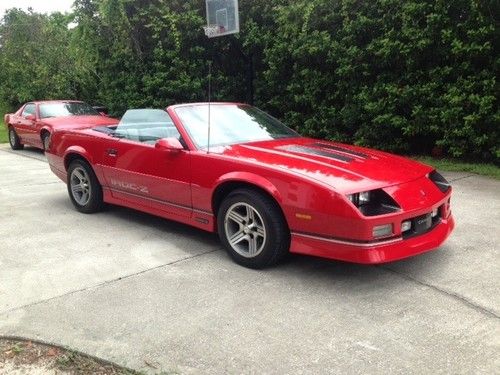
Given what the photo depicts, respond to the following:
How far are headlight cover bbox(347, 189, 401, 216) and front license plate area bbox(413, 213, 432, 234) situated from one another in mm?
228

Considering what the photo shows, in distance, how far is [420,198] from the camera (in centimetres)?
378

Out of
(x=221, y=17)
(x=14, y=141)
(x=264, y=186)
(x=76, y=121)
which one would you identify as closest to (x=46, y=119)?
(x=76, y=121)

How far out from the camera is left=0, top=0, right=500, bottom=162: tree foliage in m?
7.73

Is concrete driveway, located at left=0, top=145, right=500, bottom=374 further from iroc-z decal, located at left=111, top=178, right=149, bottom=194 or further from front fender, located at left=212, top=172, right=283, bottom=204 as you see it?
front fender, located at left=212, top=172, right=283, bottom=204

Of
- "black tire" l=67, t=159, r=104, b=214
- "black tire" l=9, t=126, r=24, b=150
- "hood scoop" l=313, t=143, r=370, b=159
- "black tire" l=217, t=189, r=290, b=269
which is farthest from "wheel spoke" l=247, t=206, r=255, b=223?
"black tire" l=9, t=126, r=24, b=150

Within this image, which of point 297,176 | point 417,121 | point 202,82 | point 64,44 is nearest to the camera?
point 297,176

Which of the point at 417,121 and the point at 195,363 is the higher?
the point at 417,121

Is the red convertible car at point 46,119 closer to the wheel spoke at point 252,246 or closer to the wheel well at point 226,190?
the wheel well at point 226,190

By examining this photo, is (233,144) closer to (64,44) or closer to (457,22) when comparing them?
(457,22)

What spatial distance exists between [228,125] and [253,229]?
135 centimetres

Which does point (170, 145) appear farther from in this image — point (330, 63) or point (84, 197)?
point (330, 63)

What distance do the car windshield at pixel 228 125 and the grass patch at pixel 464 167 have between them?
3.86 metres

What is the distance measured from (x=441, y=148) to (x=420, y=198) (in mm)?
5361

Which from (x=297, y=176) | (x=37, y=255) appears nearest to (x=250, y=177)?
(x=297, y=176)
